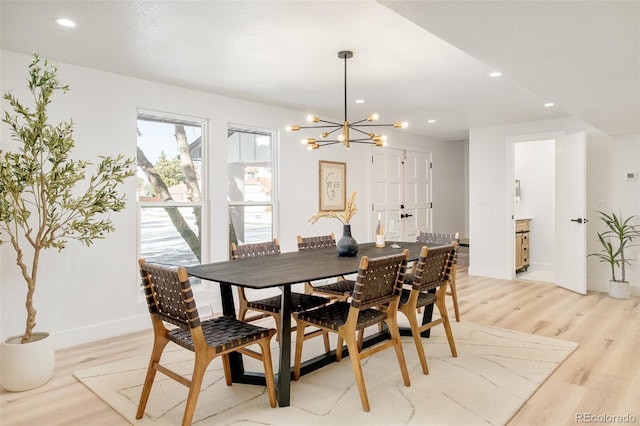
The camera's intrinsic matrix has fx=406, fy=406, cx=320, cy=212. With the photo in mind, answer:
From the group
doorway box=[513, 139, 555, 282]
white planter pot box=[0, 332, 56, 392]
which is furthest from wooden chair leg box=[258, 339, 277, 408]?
doorway box=[513, 139, 555, 282]

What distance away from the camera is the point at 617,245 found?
5.36 m

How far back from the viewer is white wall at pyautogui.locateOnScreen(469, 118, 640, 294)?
5.32m

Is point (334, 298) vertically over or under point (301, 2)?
under

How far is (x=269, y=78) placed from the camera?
384 centimetres

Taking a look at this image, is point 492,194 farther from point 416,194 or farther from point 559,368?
point 559,368

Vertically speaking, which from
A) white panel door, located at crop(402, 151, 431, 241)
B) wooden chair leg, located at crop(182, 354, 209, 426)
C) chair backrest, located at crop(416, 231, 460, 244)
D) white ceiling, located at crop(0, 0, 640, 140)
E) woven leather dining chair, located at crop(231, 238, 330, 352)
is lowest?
wooden chair leg, located at crop(182, 354, 209, 426)

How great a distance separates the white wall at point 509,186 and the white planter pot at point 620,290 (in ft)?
1.14

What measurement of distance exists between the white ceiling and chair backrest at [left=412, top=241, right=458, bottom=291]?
1.26 meters

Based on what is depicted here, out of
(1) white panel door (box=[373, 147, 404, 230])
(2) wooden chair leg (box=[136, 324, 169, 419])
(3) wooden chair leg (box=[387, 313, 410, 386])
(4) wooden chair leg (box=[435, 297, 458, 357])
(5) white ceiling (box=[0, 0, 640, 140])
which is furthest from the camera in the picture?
(1) white panel door (box=[373, 147, 404, 230])

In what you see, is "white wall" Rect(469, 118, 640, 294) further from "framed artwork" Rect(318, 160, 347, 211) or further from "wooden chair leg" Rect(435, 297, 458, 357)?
"wooden chair leg" Rect(435, 297, 458, 357)

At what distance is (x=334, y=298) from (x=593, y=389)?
1.88 meters

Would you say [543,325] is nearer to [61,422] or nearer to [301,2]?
[301,2]

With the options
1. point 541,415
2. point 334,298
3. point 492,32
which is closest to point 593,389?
point 541,415

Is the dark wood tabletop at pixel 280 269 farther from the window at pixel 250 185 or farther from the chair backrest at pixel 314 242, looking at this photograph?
the window at pixel 250 185
